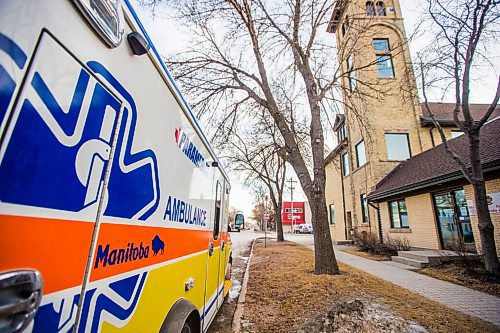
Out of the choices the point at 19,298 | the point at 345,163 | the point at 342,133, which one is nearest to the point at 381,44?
the point at 342,133

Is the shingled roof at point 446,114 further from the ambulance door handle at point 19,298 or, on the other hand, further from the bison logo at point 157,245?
the ambulance door handle at point 19,298

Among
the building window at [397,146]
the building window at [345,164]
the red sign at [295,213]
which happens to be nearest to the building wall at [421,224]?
the building window at [397,146]

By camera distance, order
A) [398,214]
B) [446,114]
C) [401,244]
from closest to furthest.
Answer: [401,244]
[398,214]
[446,114]

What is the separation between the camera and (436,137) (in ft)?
50.4

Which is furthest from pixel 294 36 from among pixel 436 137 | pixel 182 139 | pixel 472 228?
pixel 436 137

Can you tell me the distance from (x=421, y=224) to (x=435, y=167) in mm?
2718

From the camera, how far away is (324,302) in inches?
185

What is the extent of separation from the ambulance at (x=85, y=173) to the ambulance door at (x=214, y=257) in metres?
1.30

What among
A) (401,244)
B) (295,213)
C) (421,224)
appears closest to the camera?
(421,224)

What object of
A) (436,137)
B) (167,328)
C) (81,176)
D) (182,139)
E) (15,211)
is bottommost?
(167,328)

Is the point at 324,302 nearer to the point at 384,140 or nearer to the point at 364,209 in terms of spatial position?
the point at 384,140

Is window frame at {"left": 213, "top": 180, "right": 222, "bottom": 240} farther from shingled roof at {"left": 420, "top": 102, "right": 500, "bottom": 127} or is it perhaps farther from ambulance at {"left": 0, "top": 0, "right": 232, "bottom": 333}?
shingled roof at {"left": 420, "top": 102, "right": 500, "bottom": 127}

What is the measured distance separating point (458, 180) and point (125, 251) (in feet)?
→ 38.5

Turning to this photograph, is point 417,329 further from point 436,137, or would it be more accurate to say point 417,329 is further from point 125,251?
point 436,137
